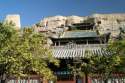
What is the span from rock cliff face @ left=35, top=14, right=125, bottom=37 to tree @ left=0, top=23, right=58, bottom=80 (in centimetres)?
4918

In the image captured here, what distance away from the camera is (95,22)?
233ft

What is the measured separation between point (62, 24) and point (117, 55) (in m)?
55.0

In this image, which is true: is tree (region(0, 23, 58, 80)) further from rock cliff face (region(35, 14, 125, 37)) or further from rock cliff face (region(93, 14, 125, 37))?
rock cliff face (region(35, 14, 125, 37))

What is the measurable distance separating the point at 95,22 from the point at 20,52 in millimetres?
54413

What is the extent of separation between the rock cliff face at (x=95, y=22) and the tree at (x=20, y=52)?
49.2m

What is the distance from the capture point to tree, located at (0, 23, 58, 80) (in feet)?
59.0

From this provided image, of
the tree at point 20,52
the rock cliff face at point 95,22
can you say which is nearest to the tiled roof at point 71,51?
the tree at point 20,52

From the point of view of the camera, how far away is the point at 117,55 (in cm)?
1914

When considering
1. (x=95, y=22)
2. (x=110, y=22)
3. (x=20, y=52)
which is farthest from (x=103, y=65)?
(x=110, y=22)

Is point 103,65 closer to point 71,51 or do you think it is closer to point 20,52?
point 20,52

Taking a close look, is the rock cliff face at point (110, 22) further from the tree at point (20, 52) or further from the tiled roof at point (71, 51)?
the tree at point (20, 52)

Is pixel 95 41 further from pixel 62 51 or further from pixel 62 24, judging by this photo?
pixel 62 24

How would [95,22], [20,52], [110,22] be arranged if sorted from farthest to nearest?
1. [110,22]
2. [95,22]
3. [20,52]

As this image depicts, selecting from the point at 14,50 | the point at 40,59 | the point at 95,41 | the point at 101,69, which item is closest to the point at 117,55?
the point at 101,69
